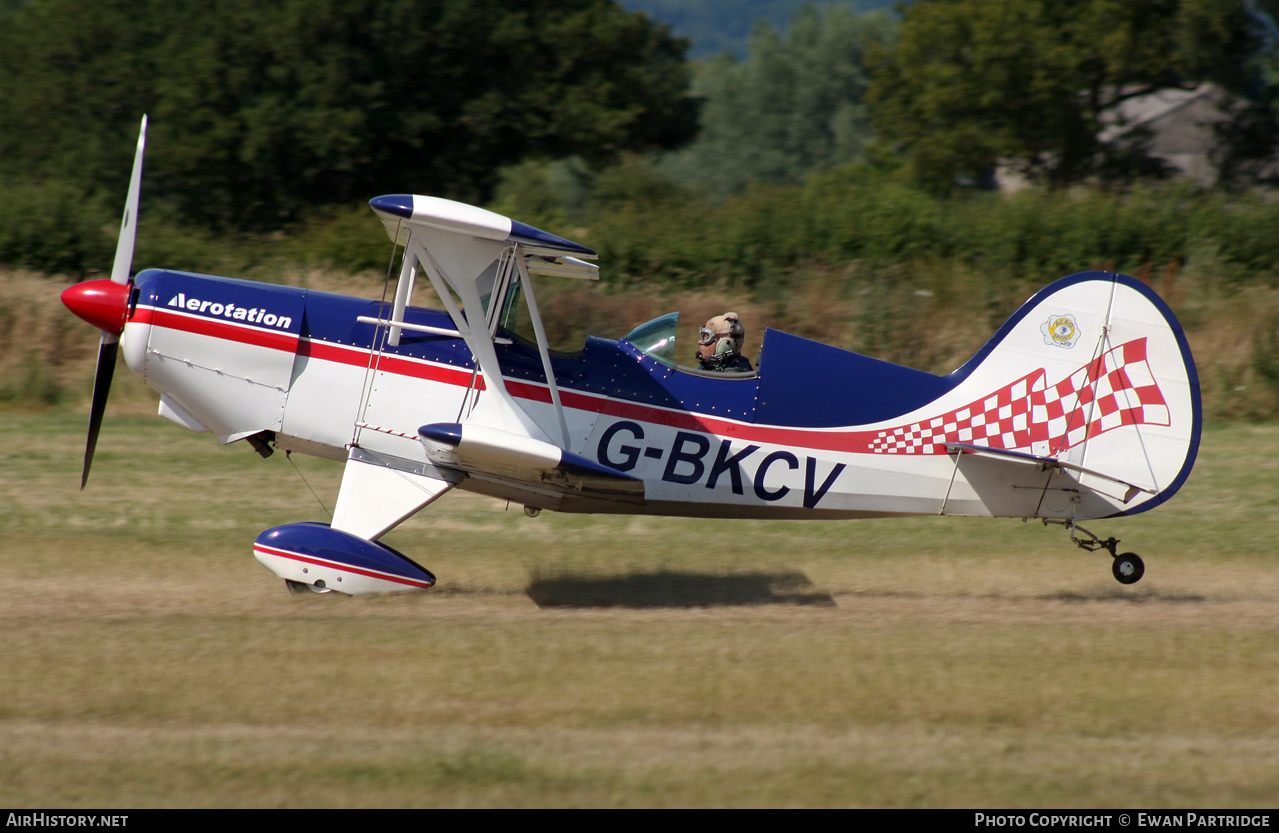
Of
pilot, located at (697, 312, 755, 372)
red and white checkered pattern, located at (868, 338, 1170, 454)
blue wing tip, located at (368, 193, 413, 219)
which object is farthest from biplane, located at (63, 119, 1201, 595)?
blue wing tip, located at (368, 193, 413, 219)

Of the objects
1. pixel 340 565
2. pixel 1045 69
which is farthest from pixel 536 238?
pixel 1045 69

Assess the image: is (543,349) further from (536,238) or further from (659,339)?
(659,339)

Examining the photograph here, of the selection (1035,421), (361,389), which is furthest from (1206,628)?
(361,389)

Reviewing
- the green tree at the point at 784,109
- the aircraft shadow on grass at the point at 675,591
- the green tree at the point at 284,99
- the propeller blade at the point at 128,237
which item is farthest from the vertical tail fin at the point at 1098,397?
the green tree at the point at 784,109

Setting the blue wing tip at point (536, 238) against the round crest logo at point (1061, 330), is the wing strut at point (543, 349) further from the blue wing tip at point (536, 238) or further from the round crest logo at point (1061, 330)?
the round crest logo at point (1061, 330)

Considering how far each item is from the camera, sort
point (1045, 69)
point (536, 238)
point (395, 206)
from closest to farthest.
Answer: point (395, 206), point (536, 238), point (1045, 69)

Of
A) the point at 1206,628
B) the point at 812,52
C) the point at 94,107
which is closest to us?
the point at 1206,628

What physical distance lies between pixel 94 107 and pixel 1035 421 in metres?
25.9

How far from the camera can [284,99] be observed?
26734 mm

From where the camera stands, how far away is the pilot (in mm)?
7910

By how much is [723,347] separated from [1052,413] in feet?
7.53

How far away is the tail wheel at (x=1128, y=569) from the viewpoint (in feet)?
25.9
